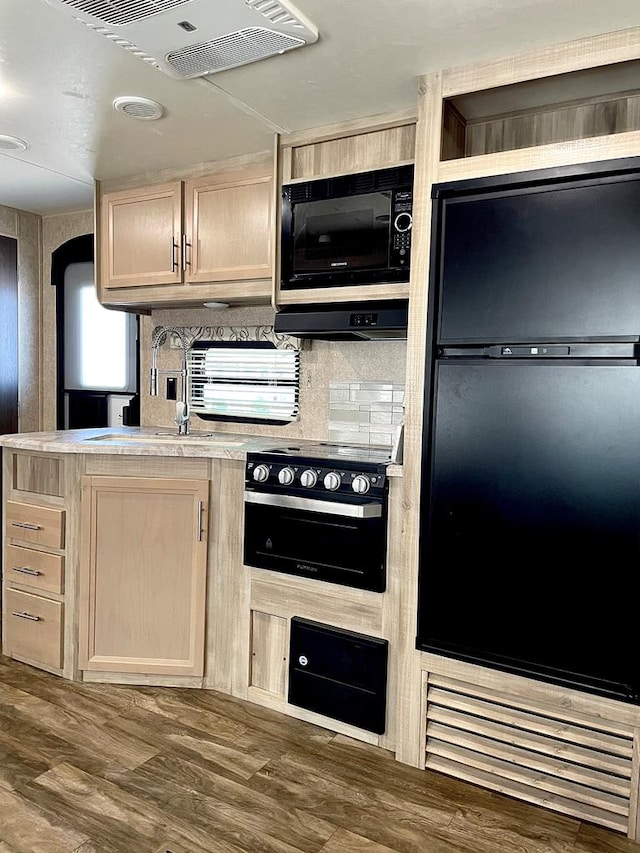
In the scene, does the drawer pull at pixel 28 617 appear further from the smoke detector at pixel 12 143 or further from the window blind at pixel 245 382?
the smoke detector at pixel 12 143

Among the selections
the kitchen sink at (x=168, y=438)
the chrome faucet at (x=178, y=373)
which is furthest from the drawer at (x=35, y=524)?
the chrome faucet at (x=178, y=373)

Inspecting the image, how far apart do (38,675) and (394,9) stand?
2871 millimetres

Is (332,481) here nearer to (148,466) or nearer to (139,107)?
(148,466)

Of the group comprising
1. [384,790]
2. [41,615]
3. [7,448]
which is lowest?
[384,790]

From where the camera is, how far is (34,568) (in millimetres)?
2838

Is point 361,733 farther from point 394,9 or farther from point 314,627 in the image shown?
point 394,9

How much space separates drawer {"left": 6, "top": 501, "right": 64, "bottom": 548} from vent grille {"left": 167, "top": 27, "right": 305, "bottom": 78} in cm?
182

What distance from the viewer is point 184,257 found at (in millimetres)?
3057

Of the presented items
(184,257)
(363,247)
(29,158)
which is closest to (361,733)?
(363,247)

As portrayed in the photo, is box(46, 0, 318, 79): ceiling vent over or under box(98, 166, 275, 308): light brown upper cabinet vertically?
over

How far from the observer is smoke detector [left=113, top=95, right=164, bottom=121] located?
241cm

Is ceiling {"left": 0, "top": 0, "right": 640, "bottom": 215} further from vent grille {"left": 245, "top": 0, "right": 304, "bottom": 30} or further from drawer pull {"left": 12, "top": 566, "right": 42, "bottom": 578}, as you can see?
drawer pull {"left": 12, "top": 566, "right": 42, "bottom": 578}

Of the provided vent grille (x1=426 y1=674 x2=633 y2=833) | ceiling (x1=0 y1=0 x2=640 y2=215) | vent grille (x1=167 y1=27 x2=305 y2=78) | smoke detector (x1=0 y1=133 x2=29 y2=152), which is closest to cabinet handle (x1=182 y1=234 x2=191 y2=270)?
ceiling (x1=0 y1=0 x2=640 y2=215)

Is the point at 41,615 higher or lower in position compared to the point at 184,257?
lower
